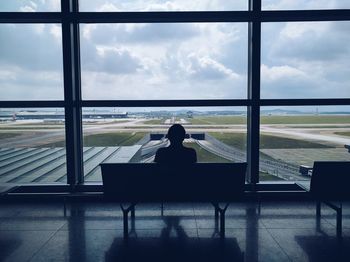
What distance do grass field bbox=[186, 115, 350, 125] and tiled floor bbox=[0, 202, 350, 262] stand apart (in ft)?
4.23

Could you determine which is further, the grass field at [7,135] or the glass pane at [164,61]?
the grass field at [7,135]

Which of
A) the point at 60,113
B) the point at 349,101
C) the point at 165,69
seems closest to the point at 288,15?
the point at 349,101

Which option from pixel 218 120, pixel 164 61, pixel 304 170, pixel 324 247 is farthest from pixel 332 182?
pixel 164 61

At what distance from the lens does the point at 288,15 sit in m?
4.50

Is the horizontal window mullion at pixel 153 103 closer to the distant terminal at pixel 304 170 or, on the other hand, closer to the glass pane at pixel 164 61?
the glass pane at pixel 164 61

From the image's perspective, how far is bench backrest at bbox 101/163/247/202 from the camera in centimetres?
328

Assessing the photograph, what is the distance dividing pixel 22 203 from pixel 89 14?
298cm

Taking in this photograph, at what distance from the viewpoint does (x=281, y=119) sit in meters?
4.80

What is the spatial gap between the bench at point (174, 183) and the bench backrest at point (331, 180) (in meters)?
0.86

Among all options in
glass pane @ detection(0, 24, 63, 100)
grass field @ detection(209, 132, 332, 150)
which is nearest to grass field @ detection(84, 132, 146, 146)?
glass pane @ detection(0, 24, 63, 100)

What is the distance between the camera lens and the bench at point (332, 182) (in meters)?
3.39

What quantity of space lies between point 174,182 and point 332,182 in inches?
70.1

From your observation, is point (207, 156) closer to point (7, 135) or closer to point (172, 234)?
point (172, 234)

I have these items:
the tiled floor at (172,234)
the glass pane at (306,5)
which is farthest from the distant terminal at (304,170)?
the glass pane at (306,5)
